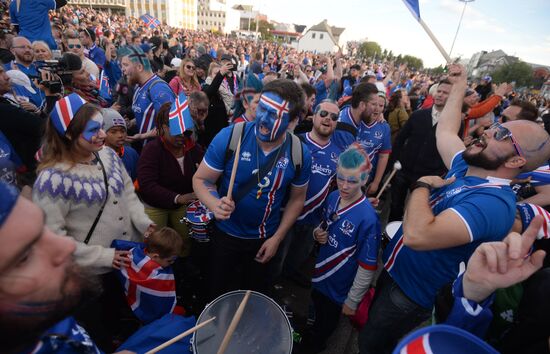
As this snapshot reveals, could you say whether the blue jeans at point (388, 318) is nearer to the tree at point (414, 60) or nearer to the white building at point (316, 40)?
the white building at point (316, 40)

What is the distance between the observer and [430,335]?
101 centimetres

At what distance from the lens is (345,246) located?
2.47 m

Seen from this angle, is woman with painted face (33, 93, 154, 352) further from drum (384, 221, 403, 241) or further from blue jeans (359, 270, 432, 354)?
drum (384, 221, 403, 241)

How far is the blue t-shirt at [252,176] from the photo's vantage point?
7.80ft

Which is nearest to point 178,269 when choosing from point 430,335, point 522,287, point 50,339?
point 50,339

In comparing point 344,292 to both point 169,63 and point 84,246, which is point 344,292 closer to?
point 84,246

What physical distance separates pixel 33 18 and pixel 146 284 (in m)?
7.92

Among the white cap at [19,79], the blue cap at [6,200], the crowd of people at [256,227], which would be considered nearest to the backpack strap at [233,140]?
the crowd of people at [256,227]

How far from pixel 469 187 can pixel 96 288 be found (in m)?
2.16

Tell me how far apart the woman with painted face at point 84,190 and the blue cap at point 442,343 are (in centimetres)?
204

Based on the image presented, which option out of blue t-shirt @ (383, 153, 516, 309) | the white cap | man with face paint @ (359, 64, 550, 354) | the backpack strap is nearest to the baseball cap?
the backpack strap

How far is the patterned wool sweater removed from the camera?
78.6 inches

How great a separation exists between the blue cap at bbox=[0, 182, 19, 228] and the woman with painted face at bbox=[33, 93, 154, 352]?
1.36m

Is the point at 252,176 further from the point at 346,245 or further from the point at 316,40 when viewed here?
the point at 316,40
